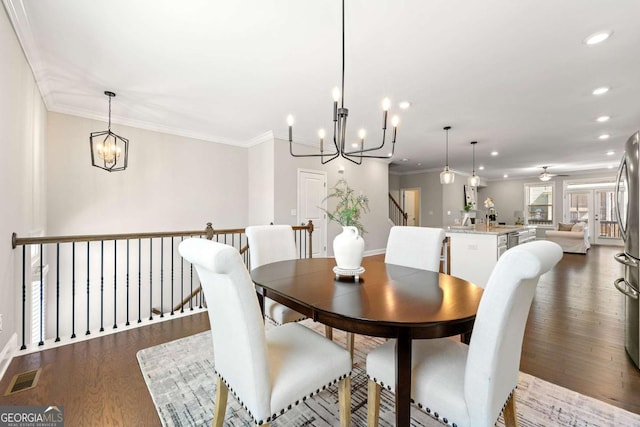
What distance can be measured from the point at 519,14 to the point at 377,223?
5.31 meters

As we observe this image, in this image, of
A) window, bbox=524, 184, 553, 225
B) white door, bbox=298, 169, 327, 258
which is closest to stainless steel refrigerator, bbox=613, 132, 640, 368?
white door, bbox=298, 169, 327, 258

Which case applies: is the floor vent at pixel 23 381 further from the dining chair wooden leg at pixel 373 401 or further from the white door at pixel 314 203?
the white door at pixel 314 203

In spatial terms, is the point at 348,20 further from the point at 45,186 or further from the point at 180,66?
the point at 45,186

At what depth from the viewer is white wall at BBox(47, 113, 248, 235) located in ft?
12.7

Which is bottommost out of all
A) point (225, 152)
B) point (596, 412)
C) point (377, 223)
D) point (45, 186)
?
point (596, 412)

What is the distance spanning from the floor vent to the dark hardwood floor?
0.11ft

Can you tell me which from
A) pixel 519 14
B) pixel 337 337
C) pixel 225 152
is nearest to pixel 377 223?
pixel 225 152

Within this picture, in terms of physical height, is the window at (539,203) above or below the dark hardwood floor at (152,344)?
above

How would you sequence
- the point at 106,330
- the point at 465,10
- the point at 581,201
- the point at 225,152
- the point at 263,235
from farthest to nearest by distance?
1. the point at 581,201
2. the point at 225,152
3. the point at 106,330
4. the point at 263,235
5. the point at 465,10

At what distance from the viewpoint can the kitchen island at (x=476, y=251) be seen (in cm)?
391

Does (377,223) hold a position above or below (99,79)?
below

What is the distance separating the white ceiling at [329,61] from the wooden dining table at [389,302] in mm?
1872

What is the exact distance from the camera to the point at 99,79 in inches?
120

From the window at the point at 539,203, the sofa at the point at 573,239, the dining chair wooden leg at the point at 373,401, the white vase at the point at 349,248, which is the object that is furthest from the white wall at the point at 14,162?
the window at the point at 539,203
